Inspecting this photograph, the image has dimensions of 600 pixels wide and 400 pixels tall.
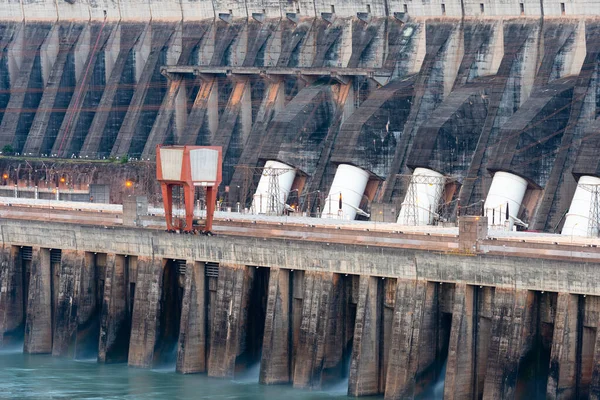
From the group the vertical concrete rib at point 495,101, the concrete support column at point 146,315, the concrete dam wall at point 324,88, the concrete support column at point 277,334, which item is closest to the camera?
the concrete support column at point 277,334

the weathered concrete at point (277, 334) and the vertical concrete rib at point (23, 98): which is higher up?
the vertical concrete rib at point (23, 98)

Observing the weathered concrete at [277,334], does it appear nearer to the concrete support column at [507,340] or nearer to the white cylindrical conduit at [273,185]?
the concrete support column at [507,340]

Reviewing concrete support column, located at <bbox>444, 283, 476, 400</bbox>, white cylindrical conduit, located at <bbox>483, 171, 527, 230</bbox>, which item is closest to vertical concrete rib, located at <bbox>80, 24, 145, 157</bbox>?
white cylindrical conduit, located at <bbox>483, 171, 527, 230</bbox>

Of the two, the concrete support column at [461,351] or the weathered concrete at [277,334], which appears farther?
the weathered concrete at [277,334]

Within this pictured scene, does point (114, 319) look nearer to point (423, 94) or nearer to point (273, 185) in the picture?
point (273, 185)

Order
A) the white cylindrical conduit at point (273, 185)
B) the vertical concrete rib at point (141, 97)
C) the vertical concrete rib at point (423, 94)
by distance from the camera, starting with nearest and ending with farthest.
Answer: the vertical concrete rib at point (423, 94) → the white cylindrical conduit at point (273, 185) → the vertical concrete rib at point (141, 97)

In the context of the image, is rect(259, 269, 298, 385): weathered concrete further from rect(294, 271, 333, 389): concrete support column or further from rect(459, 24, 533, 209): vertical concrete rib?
rect(459, 24, 533, 209): vertical concrete rib

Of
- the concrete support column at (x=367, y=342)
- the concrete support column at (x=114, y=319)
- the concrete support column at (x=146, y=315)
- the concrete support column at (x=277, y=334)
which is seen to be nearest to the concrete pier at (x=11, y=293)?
the concrete support column at (x=114, y=319)

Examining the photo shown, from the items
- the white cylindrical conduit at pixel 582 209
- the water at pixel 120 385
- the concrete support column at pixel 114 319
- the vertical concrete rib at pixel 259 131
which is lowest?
the water at pixel 120 385

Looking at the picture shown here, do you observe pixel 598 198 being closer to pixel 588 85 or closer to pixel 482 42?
pixel 588 85
